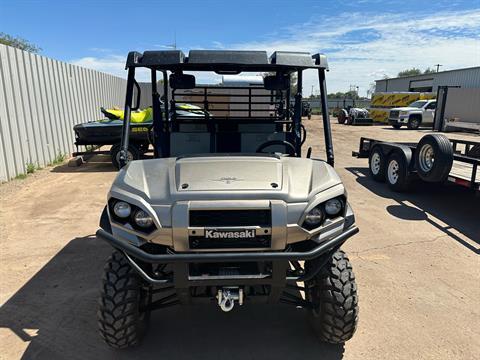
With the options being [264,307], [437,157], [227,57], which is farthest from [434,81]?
[264,307]

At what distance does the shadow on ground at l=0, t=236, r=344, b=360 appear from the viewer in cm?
259

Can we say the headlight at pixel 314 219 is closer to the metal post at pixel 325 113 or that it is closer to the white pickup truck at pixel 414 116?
the metal post at pixel 325 113

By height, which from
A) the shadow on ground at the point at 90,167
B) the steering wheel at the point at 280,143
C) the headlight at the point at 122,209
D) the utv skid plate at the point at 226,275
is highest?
the steering wheel at the point at 280,143

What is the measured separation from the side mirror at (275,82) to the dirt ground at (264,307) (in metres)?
1.99

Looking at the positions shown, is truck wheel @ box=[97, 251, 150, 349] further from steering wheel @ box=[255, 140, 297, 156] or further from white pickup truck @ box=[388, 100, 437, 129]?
white pickup truck @ box=[388, 100, 437, 129]

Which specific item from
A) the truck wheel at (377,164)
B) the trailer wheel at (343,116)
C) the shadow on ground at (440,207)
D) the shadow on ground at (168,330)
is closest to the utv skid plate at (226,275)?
the shadow on ground at (168,330)

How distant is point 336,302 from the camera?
8.09ft

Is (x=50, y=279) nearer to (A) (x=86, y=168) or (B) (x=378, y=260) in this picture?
(B) (x=378, y=260)

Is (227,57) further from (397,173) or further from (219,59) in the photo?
(397,173)

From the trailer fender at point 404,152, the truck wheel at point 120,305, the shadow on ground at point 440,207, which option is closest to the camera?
the truck wheel at point 120,305

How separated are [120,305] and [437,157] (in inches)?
204

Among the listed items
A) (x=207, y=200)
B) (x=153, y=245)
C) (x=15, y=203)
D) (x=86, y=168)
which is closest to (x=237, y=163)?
(x=207, y=200)

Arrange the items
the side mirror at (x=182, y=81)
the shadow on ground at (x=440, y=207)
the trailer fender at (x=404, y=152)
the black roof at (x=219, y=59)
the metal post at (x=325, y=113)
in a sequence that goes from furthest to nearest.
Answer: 1. the trailer fender at (x=404, y=152)
2. the shadow on ground at (x=440, y=207)
3. the side mirror at (x=182, y=81)
4. the metal post at (x=325, y=113)
5. the black roof at (x=219, y=59)

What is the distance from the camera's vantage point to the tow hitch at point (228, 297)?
2213mm
